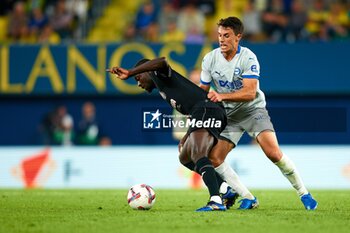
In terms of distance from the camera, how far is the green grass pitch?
25.7 feet

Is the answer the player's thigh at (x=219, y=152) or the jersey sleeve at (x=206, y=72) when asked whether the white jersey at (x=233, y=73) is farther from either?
the player's thigh at (x=219, y=152)

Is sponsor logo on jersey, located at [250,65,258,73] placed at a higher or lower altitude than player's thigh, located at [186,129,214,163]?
higher

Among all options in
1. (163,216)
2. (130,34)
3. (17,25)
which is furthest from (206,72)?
(17,25)

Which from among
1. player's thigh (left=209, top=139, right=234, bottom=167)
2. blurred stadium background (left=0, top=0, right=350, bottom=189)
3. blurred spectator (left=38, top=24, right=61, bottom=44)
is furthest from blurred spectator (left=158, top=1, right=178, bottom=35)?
player's thigh (left=209, top=139, right=234, bottom=167)

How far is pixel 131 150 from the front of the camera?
1717 cm

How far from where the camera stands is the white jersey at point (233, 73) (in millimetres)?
9734

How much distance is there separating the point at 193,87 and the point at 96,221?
2.10 meters

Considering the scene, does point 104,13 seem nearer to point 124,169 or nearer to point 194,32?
point 194,32

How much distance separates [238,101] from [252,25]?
33.9 feet

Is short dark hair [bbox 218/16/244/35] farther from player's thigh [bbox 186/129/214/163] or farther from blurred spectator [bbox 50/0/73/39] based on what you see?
blurred spectator [bbox 50/0/73/39]

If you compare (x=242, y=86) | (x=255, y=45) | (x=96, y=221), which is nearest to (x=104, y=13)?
(x=255, y=45)

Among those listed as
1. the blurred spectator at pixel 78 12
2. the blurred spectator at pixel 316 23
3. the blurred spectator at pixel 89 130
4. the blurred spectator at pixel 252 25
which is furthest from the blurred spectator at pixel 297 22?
the blurred spectator at pixel 78 12

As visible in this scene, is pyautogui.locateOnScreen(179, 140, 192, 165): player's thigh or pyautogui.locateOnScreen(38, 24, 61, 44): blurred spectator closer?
pyautogui.locateOnScreen(179, 140, 192, 165): player's thigh

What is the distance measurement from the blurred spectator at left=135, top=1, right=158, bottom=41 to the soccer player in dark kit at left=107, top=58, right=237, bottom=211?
10.5 meters
